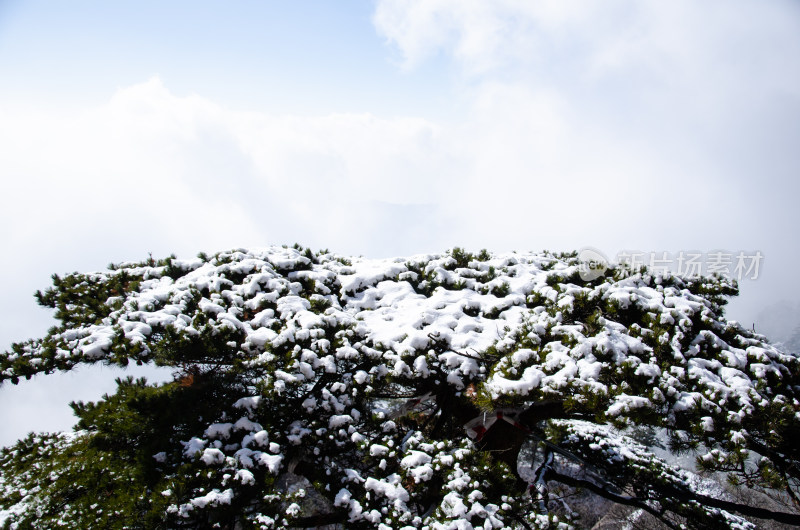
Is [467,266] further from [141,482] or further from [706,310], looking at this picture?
[141,482]

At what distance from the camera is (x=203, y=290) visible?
597cm

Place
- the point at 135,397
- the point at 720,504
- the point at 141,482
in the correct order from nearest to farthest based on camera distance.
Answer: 1. the point at 141,482
2. the point at 135,397
3. the point at 720,504

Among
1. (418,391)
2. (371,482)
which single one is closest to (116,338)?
(371,482)

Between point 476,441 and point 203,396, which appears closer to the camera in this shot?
point 203,396

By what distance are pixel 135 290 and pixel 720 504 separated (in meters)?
8.89

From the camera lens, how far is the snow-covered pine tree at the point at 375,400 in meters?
3.77

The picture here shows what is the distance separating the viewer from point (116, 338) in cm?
443

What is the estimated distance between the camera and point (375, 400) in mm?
5609

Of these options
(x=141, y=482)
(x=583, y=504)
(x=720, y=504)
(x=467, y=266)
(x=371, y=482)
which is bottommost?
(x=583, y=504)

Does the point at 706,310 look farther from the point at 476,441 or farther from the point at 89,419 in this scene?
the point at 89,419

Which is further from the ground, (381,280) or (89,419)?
(381,280)

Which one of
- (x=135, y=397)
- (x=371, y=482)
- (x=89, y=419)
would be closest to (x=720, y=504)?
(x=371, y=482)

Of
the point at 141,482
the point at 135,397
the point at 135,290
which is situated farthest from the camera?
the point at 135,290

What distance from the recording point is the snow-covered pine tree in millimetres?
3773
